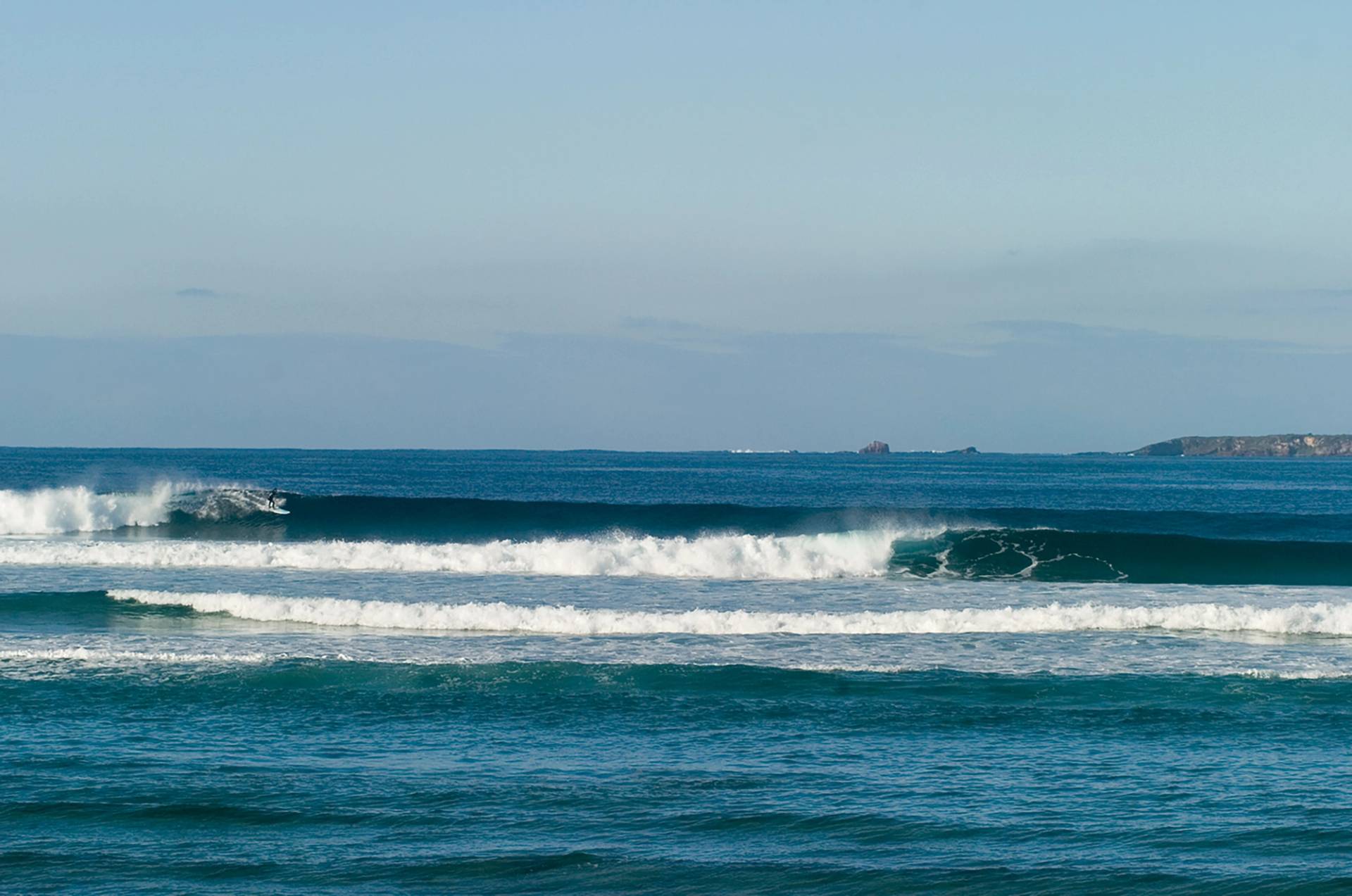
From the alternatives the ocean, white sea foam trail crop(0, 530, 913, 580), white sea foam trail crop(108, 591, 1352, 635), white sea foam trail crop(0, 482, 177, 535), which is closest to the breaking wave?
white sea foam trail crop(0, 482, 177, 535)

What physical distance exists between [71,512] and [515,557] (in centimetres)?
1841

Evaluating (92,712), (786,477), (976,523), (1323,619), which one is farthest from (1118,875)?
(786,477)

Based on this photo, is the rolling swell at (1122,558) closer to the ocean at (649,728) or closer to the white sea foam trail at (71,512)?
the ocean at (649,728)

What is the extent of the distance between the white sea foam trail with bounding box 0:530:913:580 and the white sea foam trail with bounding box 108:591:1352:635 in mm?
7040

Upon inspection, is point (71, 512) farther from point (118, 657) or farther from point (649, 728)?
point (649, 728)

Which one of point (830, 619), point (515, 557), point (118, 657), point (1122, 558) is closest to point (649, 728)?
point (830, 619)

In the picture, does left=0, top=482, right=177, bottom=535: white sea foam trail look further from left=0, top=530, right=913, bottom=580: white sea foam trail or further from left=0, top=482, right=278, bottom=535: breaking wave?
left=0, top=530, right=913, bottom=580: white sea foam trail

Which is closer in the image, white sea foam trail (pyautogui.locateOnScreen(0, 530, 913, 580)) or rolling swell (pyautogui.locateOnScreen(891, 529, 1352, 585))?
white sea foam trail (pyautogui.locateOnScreen(0, 530, 913, 580))

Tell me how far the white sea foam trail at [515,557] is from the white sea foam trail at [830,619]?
7040mm

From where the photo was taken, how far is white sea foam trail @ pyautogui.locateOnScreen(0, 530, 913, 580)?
25.8 meters

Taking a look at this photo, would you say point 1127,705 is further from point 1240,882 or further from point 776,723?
point 1240,882

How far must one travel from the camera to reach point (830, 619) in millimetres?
17547

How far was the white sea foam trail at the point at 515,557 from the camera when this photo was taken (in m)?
25.8

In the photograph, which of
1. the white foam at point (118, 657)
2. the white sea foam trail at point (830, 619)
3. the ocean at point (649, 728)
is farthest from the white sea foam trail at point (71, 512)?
the white foam at point (118, 657)
